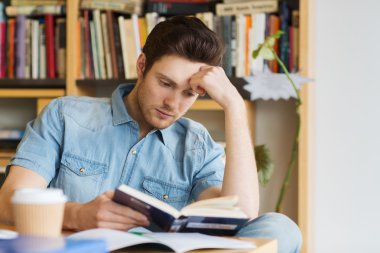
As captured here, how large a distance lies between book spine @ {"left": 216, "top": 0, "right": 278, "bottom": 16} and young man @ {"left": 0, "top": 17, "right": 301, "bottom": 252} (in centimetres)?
116

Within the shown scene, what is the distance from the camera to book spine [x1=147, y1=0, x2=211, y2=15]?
302 cm

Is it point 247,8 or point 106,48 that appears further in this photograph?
point 106,48

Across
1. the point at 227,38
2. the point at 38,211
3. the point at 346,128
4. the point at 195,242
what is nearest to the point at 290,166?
the point at 346,128

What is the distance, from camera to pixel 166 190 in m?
1.73

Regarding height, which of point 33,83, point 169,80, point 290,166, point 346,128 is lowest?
point 290,166

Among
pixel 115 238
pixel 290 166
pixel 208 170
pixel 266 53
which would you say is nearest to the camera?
pixel 115 238

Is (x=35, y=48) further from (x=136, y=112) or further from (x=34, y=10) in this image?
(x=136, y=112)

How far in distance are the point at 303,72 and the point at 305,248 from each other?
72 cm

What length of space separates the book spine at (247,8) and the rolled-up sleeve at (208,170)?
1226 mm

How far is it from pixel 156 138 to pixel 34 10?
1611 millimetres

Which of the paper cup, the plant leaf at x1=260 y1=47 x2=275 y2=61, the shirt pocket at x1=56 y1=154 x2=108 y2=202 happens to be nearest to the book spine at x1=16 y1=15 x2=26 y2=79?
the plant leaf at x1=260 y1=47 x2=275 y2=61

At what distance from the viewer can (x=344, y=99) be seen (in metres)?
3.04

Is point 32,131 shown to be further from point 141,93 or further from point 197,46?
point 197,46

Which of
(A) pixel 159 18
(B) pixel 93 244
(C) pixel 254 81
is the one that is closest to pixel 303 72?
(C) pixel 254 81
